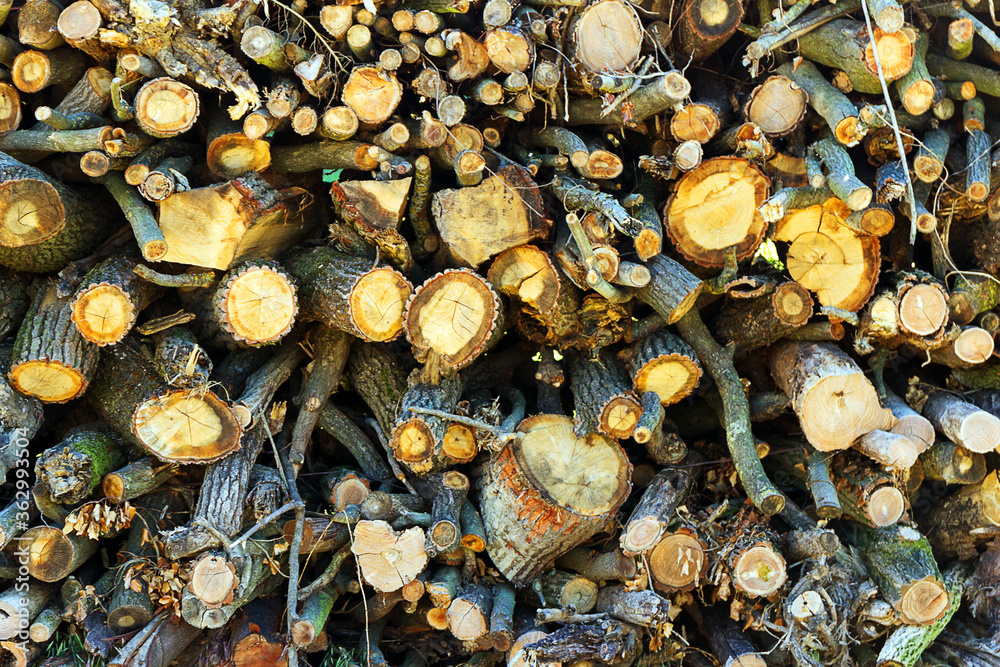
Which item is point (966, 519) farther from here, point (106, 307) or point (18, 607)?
point (18, 607)

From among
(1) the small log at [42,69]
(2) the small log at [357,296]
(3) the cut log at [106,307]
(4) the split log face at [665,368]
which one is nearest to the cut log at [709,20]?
(4) the split log face at [665,368]

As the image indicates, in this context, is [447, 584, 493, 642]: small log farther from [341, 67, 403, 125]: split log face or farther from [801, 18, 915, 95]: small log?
[801, 18, 915, 95]: small log

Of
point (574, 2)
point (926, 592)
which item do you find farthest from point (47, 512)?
point (926, 592)

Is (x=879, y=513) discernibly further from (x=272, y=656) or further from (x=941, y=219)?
(x=272, y=656)

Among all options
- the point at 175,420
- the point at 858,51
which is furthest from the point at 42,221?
the point at 858,51

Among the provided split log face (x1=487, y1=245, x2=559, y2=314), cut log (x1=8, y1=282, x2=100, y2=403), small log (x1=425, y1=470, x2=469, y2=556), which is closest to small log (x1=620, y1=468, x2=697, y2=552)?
small log (x1=425, y1=470, x2=469, y2=556)

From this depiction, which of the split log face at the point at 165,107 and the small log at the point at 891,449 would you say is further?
the small log at the point at 891,449

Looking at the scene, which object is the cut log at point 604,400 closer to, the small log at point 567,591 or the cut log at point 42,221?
the small log at point 567,591
